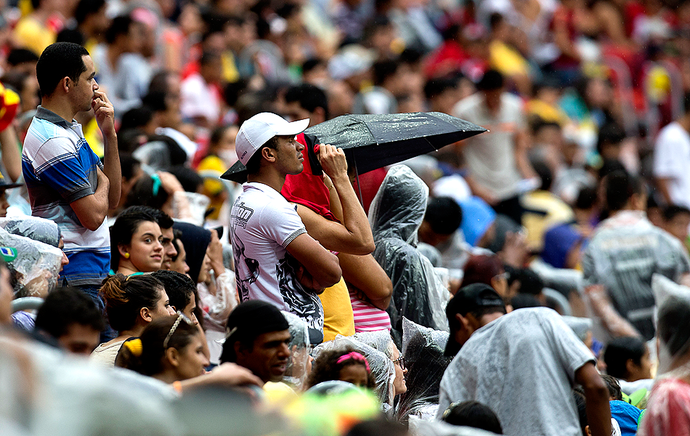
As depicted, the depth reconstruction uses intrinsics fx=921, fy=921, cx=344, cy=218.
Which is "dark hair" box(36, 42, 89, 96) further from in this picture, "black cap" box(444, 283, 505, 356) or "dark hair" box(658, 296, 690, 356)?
"dark hair" box(658, 296, 690, 356)

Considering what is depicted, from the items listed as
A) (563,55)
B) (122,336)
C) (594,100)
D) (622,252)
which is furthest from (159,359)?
(563,55)

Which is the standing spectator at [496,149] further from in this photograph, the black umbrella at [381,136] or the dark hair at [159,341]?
the dark hair at [159,341]

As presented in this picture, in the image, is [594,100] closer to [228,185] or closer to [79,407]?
[228,185]

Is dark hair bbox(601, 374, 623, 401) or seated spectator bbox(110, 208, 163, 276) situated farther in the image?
seated spectator bbox(110, 208, 163, 276)

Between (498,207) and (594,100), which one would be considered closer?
(498,207)

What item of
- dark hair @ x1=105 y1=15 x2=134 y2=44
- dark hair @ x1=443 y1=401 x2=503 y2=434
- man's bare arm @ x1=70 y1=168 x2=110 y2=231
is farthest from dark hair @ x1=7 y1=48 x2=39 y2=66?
dark hair @ x1=443 y1=401 x2=503 y2=434

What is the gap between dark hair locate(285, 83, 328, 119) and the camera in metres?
7.26

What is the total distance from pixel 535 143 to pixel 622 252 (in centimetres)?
495

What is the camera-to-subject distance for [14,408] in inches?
85.5

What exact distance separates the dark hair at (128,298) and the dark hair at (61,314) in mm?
950

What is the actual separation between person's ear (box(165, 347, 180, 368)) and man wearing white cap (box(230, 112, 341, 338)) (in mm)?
880

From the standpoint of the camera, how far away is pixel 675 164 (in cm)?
1143

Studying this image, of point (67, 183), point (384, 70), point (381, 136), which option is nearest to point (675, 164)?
point (384, 70)

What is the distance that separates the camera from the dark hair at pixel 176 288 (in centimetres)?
450
